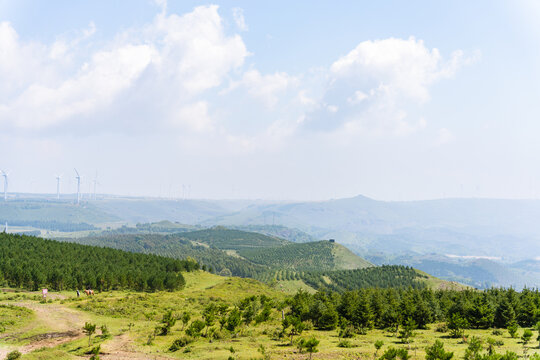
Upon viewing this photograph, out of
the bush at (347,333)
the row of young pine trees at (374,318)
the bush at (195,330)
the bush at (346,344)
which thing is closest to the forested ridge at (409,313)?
the row of young pine trees at (374,318)

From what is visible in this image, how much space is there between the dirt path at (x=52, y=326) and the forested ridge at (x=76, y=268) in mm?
32739

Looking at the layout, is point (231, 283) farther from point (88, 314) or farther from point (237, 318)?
point (237, 318)

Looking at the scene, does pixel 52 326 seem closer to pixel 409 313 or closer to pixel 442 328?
pixel 409 313

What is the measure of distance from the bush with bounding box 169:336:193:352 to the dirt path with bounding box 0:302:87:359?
1591cm

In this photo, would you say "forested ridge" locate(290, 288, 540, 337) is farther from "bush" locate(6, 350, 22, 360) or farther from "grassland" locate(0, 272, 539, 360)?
"bush" locate(6, 350, 22, 360)

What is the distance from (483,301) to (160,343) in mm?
59512

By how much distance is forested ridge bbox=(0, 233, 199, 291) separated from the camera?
331ft

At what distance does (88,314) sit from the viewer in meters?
66.4

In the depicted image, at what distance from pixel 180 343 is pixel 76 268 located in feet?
288

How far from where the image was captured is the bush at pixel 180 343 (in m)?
45.4

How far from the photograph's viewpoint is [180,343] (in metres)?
46.6

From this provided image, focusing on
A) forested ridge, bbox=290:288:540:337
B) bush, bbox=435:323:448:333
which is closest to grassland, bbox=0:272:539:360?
bush, bbox=435:323:448:333

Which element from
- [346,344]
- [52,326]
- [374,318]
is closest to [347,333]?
[346,344]

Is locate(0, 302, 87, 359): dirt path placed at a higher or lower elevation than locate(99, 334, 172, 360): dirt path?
lower
